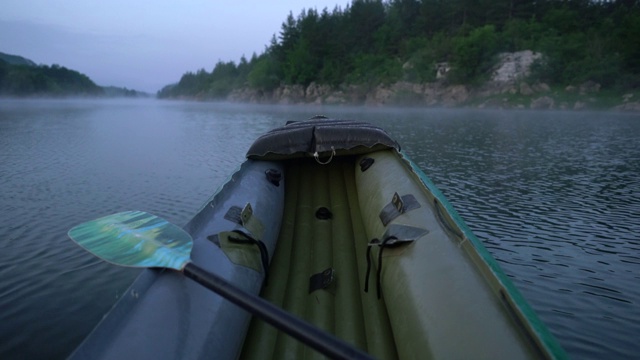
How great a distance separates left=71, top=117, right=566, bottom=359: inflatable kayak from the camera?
2115 millimetres

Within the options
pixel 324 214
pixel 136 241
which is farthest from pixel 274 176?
pixel 136 241

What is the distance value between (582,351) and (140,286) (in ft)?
12.9

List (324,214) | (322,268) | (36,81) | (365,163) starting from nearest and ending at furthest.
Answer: (322,268) → (324,214) → (365,163) → (36,81)

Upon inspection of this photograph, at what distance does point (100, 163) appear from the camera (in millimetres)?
12219

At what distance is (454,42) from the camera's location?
2210 inches

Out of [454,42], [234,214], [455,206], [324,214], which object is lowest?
[455,206]

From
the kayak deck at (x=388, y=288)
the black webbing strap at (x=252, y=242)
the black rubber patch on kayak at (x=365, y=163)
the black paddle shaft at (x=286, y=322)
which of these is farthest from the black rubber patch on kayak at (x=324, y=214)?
the black paddle shaft at (x=286, y=322)

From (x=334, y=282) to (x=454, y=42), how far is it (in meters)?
59.3

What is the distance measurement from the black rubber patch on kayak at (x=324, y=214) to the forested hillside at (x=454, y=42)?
45558 mm

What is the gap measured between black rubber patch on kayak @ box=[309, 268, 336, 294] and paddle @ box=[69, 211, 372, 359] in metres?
1.37

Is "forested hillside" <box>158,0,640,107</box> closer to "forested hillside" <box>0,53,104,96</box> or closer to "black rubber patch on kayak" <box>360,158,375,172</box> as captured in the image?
"black rubber patch on kayak" <box>360,158,375,172</box>

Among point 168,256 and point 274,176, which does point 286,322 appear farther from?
point 274,176

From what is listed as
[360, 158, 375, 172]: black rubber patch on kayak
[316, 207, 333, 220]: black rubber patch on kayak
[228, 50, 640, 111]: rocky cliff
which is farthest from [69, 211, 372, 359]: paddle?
[228, 50, 640, 111]: rocky cliff

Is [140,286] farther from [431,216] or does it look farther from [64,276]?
[64,276]
